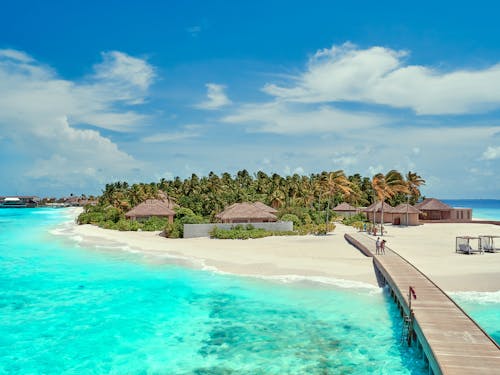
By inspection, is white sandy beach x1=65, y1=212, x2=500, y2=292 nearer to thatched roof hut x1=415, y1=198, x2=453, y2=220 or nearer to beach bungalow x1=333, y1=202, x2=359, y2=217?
thatched roof hut x1=415, y1=198, x2=453, y2=220

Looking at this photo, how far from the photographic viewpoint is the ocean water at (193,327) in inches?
559

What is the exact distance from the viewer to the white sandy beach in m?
23.7

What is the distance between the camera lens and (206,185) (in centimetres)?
7406

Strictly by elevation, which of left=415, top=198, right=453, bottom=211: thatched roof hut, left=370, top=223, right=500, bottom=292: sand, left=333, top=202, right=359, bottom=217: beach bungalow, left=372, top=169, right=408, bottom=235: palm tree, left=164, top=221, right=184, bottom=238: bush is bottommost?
left=370, top=223, right=500, bottom=292: sand

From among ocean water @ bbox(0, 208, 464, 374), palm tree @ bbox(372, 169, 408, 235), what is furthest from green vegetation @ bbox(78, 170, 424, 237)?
ocean water @ bbox(0, 208, 464, 374)

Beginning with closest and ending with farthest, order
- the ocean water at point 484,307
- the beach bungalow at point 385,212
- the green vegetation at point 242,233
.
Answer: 1. the ocean water at point 484,307
2. the green vegetation at point 242,233
3. the beach bungalow at point 385,212

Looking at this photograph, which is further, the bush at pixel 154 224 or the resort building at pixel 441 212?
the resort building at pixel 441 212

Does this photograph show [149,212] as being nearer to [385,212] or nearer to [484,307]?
[385,212]

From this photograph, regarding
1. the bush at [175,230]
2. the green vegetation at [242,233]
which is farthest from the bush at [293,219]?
the bush at [175,230]

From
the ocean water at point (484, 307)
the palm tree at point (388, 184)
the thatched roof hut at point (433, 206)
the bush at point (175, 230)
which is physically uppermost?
the palm tree at point (388, 184)

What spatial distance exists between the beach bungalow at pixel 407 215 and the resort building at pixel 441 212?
3801 mm

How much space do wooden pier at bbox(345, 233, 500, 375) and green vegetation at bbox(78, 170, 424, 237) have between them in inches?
969

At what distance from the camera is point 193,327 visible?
1775cm

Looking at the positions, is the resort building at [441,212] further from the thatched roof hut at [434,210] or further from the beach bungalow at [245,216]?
the beach bungalow at [245,216]
